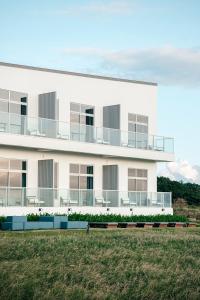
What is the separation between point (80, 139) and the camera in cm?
3659

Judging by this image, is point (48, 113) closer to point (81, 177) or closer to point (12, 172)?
point (12, 172)

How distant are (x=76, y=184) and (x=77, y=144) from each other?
2756 mm

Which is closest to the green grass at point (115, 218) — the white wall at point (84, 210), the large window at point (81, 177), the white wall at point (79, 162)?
the white wall at point (84, 210)

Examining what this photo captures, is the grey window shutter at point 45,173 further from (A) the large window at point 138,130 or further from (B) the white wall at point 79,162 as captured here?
(A) the large window at point 138,130

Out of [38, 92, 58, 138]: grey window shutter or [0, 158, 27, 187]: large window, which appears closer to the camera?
[0, 158, 27, 187]: large window

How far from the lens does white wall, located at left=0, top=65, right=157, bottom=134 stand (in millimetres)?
35500

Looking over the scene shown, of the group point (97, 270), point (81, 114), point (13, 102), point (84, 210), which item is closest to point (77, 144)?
point (81, 114)

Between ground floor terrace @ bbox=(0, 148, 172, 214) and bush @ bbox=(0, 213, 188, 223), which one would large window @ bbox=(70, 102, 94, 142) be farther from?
bush @ bbox=(0, 213, 188, 223)

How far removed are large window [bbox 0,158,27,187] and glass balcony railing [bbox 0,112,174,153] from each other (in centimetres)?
183

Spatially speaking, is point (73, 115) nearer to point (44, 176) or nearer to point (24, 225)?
point (44, 176)

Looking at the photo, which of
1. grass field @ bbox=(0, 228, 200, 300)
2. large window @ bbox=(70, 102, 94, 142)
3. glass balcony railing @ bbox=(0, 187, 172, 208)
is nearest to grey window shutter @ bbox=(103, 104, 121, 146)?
large window @ bbox=(70, 102, 94, 142)

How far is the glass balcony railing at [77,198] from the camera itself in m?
33.0

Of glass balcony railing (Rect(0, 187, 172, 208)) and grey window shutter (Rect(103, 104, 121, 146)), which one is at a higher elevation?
grey window shutter (Rect(103, 104, 121, 146))

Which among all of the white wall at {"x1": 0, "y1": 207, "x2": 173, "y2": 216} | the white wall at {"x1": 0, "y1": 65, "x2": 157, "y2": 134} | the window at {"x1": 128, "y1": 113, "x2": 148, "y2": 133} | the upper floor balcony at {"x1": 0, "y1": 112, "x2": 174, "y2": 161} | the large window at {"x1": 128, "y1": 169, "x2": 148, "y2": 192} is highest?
the white wall at {"x1": 0, "y1": 65, "x2": 157, "y2": 134}
